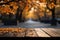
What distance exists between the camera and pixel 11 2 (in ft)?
47.6

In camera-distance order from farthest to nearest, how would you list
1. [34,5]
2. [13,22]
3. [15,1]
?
[13,22]
[34,5]
[15,1]

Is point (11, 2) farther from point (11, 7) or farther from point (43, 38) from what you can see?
point (43, 38)

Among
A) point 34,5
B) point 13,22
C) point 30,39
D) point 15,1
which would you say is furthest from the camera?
point 13,22

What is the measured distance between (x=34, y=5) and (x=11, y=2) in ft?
7.05

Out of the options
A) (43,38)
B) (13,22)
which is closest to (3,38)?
(43,38)

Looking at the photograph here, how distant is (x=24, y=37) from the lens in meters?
8.45

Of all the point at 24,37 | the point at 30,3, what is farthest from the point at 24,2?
the point at 24,37

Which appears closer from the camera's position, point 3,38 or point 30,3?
point 3,38

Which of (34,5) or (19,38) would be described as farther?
(34,5)

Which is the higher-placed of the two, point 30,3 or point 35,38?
point 30,3

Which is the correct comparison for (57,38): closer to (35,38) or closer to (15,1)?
(35,38)

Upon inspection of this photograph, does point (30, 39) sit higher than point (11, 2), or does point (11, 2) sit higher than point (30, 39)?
point (11, 2)

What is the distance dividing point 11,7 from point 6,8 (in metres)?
0.83

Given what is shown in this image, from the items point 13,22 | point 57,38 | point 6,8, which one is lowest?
point 13,22
